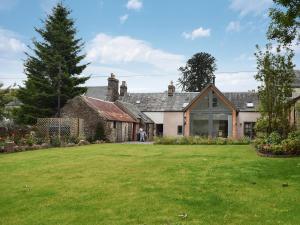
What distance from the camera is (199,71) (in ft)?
245

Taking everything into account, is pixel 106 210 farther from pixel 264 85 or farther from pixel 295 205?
pixel 264 85

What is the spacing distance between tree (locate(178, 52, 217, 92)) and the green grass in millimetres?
60268

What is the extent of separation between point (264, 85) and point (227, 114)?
60.7ft

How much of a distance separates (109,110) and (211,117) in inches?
446

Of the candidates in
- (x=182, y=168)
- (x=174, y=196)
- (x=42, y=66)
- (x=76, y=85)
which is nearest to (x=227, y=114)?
(x=76, y=85)

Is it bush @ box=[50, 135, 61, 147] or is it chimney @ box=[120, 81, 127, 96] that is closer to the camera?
bush @ box=[50, 135, 61, 147]

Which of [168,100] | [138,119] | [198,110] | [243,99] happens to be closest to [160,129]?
[168,100]

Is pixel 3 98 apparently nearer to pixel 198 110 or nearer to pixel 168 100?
pixel 198 110

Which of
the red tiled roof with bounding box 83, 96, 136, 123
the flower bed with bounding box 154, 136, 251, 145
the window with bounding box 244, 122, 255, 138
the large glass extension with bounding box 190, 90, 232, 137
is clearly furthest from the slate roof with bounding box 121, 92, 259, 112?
the flower bed with bounding box 154, 136, 251, 145

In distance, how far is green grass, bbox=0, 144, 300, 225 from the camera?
753 cm

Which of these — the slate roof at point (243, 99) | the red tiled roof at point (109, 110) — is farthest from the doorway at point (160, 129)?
the slate roof at point (243, 99)

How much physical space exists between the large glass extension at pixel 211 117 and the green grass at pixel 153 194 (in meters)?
28.2

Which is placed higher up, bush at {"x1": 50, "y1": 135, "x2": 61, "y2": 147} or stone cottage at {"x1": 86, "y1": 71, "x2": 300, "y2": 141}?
stone cottage at {"x1": 86, "y1": 71, "x2": 300, "y2": 141}

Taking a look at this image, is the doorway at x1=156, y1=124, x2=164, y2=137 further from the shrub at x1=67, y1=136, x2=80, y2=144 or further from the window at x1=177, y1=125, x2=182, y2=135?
the shrub at x1=67, y1=136, x2=80, y2=144
